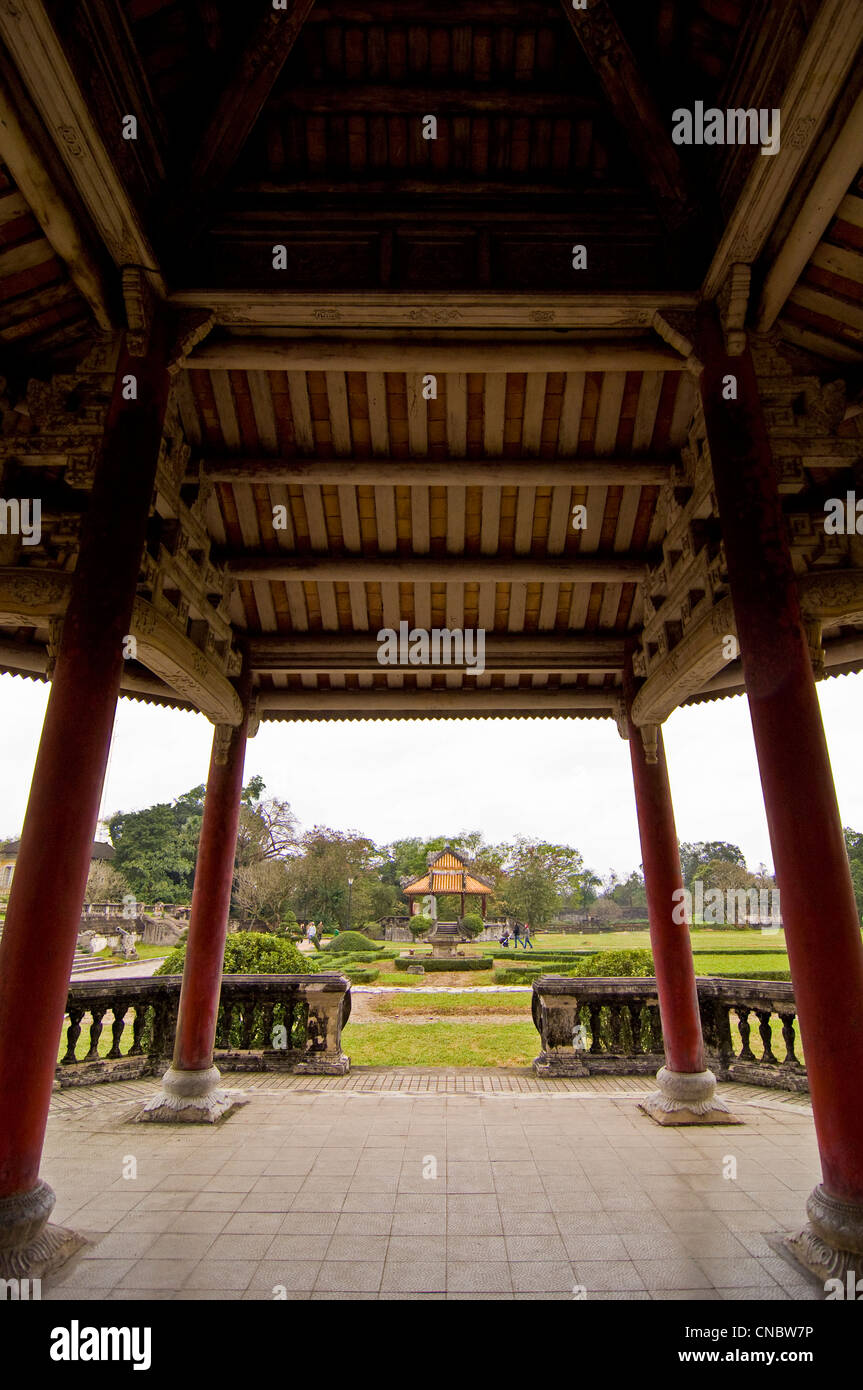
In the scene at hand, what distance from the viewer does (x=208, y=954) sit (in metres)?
6.94

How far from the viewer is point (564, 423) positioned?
5789 mm

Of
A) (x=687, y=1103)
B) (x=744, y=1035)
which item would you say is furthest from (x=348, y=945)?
(x=687, y=1103)

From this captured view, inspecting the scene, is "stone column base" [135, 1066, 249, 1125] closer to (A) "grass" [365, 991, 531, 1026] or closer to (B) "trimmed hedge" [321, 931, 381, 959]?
(A) "grass" [365, 991, 531, 1026]

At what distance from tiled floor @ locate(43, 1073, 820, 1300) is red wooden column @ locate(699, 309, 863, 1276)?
1.98ft

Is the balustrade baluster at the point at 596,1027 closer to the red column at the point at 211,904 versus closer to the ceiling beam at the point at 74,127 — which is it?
the red column at the point at 211,904

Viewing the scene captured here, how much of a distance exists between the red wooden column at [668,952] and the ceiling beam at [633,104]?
4.59 metres

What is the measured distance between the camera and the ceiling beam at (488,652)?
25.3ft

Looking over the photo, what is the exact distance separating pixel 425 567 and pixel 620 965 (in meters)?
7.03

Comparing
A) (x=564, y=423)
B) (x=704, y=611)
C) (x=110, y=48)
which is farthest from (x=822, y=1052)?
(x=110, y=48)

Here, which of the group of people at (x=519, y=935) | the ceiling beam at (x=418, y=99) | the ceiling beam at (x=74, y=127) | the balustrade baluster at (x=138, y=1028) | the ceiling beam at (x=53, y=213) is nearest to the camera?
the ceiling beam at (x=74, y=127)

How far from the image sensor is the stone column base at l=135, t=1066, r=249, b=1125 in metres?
6.17

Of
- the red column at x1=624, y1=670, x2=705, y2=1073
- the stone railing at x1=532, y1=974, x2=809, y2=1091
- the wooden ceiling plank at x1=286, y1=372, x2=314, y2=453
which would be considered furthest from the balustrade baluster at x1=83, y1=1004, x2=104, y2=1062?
the wooden ceiling plank at x1=286, y1=372, x2=314, y2=453

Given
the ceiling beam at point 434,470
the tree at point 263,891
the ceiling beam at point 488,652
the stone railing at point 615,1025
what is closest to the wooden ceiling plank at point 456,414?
the ceiling beam at point 434,470

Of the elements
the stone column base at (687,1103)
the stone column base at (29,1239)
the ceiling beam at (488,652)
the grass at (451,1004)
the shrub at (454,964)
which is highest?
the ceiling beam at (488,652)
